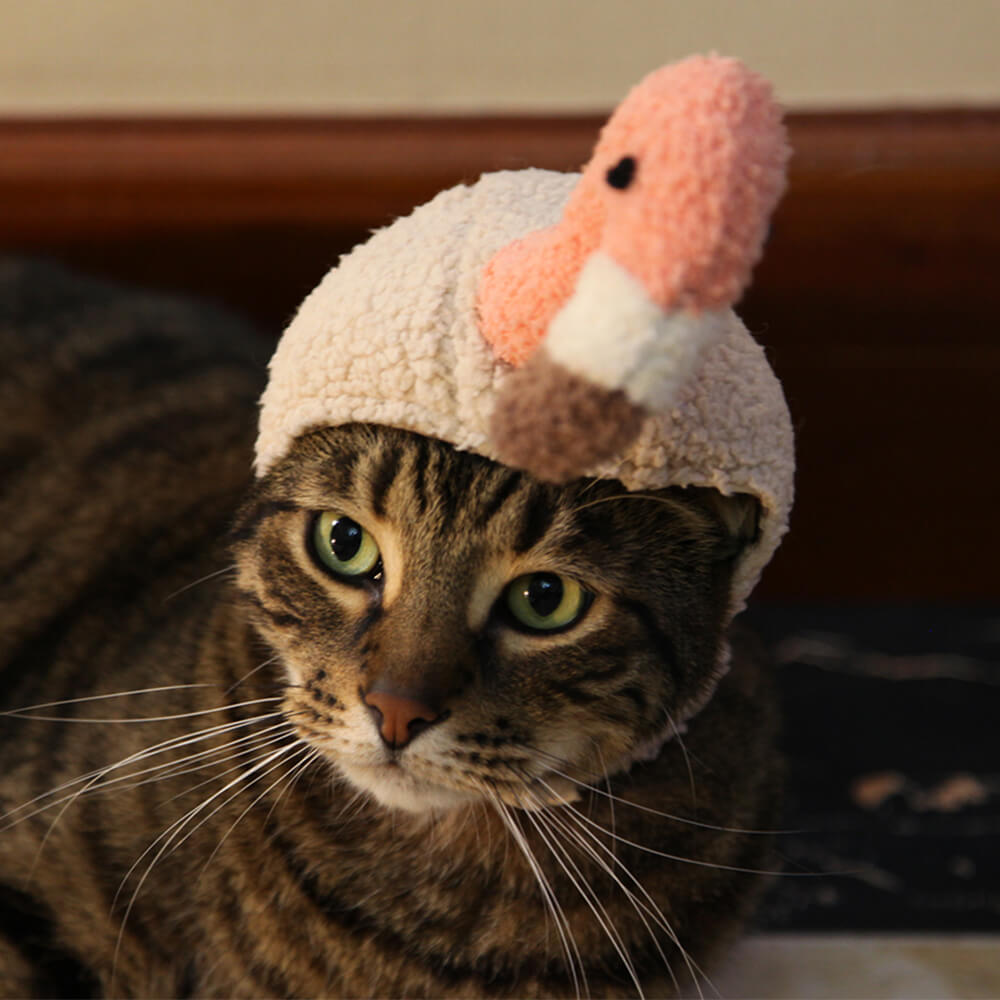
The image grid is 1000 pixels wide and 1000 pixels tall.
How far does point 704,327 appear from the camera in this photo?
1.55ft

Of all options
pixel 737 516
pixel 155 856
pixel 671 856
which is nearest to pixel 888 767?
pixel 671 856

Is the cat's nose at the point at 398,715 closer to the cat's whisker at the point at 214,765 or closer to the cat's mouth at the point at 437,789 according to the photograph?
the cat's mouth at the point at 437,789

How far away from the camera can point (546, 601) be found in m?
0.66

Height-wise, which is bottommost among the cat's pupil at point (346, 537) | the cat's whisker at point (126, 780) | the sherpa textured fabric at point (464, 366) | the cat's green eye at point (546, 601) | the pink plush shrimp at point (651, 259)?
the cat's whisker at point (126, 780)

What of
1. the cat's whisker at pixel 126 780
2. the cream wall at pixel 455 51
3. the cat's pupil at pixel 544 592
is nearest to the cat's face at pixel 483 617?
the cat's pupil at pixel 544 592

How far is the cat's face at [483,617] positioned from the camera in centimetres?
63

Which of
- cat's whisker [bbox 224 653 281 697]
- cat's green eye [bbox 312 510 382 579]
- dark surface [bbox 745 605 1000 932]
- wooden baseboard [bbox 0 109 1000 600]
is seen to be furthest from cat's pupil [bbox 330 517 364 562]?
wooden baseboard [bbox 0 109 1000 600]

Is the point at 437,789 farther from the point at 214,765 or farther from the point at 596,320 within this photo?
the point at 596,320

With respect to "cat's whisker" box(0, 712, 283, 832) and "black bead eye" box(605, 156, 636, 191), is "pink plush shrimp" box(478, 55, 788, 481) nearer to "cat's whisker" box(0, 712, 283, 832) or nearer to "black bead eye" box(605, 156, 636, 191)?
"black bead eye" box(605, 156, 636, 191)

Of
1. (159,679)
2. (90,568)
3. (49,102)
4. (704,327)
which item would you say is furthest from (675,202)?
(49,102)

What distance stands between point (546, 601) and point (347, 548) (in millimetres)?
121

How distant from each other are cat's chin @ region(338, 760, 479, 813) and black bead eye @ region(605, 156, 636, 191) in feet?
1.13

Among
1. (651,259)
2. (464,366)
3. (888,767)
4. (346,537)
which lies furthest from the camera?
(888,767)

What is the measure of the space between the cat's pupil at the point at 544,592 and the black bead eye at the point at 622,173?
25cm
